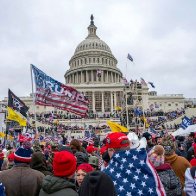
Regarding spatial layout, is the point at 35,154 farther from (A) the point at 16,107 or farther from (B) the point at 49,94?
(A) the point at 16,107

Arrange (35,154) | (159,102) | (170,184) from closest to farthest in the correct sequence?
(170,184), (35,154), (159,102)

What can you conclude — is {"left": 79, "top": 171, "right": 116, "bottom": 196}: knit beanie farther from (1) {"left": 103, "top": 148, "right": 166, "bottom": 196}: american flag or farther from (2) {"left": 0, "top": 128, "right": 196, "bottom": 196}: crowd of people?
(1) {"left": 103, "top": 148, "right": 166, "bottom": 196}: american flag

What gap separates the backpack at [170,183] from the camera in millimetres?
5020

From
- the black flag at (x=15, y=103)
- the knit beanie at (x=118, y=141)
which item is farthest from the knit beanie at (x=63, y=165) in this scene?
the black flag at (x=15, y=103)

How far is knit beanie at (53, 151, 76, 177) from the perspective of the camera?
13.3ft

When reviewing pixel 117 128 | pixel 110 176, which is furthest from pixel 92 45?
pixel 110 176

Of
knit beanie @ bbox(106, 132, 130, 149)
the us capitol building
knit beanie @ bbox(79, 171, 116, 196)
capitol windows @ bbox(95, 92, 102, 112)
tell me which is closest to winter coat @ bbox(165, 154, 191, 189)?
Result: knit beanie @ bbox(106, 132, 130, 149)

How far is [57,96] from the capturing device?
1662 cm

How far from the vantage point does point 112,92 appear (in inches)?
3349

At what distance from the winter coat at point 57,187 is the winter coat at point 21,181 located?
3.22ft

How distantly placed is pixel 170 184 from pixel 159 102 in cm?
9342

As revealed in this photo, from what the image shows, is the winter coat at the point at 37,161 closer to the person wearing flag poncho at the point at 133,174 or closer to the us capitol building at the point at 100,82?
the person wearing flag poncho at the point at 133,174

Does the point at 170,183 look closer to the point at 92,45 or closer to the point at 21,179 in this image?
the point at 21,179

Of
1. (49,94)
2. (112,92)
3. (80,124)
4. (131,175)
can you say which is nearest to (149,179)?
(131,175)
